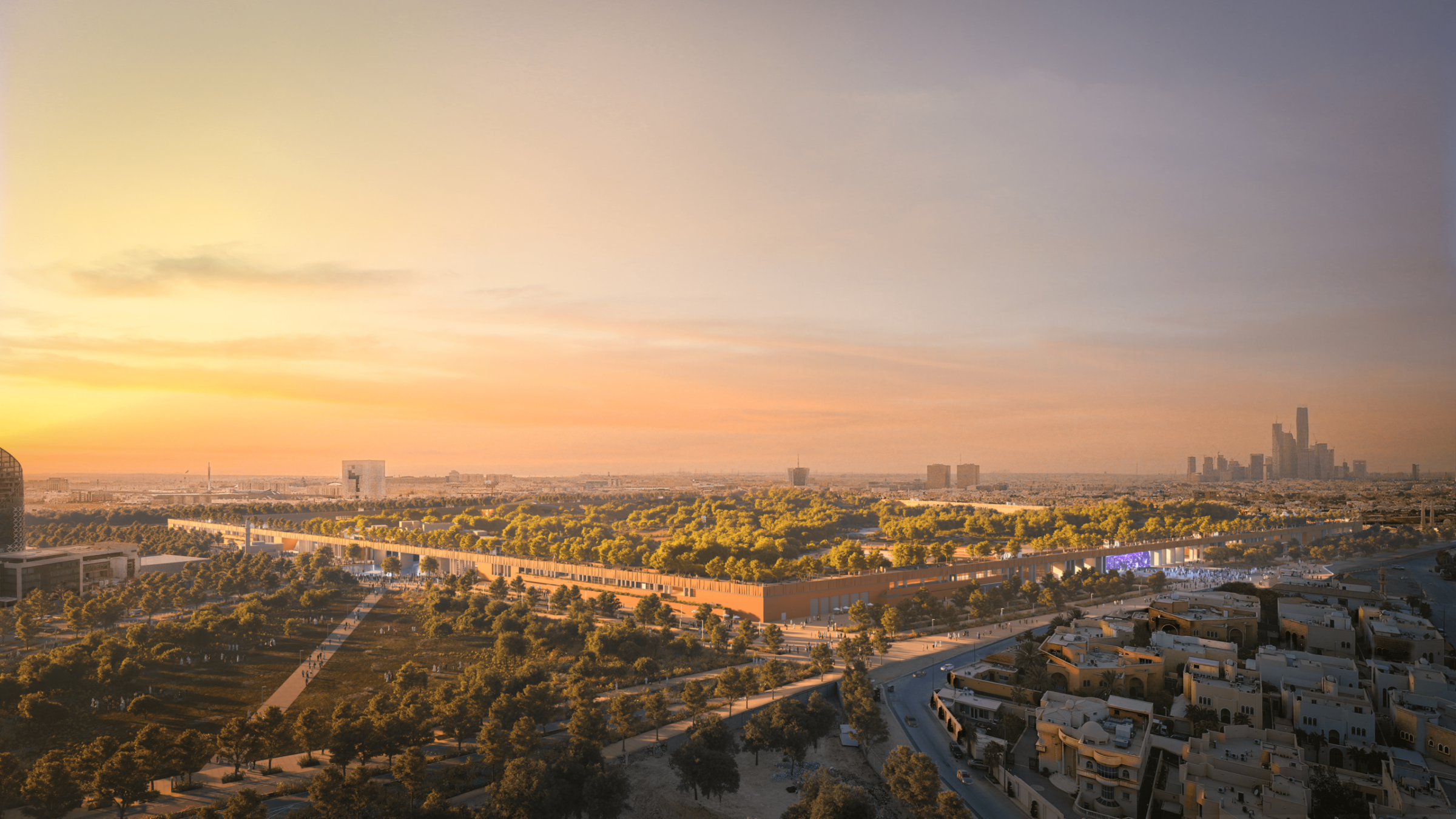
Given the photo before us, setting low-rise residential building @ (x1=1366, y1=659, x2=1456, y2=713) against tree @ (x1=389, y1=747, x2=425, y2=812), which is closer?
tree @ (x1=389, y1=747, x2=425, y2=812)

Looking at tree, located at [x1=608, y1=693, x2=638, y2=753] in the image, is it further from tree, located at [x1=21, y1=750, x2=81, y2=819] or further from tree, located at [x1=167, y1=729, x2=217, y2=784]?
tree, located at [x1=21, y1=750, x2=81, y2=819]

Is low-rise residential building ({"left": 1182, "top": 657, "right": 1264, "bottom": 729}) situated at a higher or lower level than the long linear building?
higher

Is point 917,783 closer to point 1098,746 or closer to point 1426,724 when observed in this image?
point 1098,746

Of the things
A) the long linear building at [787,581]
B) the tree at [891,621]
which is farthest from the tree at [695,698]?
the long linear building at [787,581]

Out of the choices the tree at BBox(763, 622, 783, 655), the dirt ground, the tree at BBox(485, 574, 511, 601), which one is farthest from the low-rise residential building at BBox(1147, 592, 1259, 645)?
the tree at BBox(485, 574, 511, 601)

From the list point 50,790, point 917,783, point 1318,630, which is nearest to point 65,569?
point 50,790

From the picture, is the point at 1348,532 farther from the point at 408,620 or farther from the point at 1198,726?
the point at 408,620

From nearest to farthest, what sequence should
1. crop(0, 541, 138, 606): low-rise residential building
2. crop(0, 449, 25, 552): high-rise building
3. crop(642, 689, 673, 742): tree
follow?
crop(642, 689, 673, 742): tree → crop(0, 541, 138, 606): low-rise residential building → crop(0, 449, 25, 552): high-rise building
